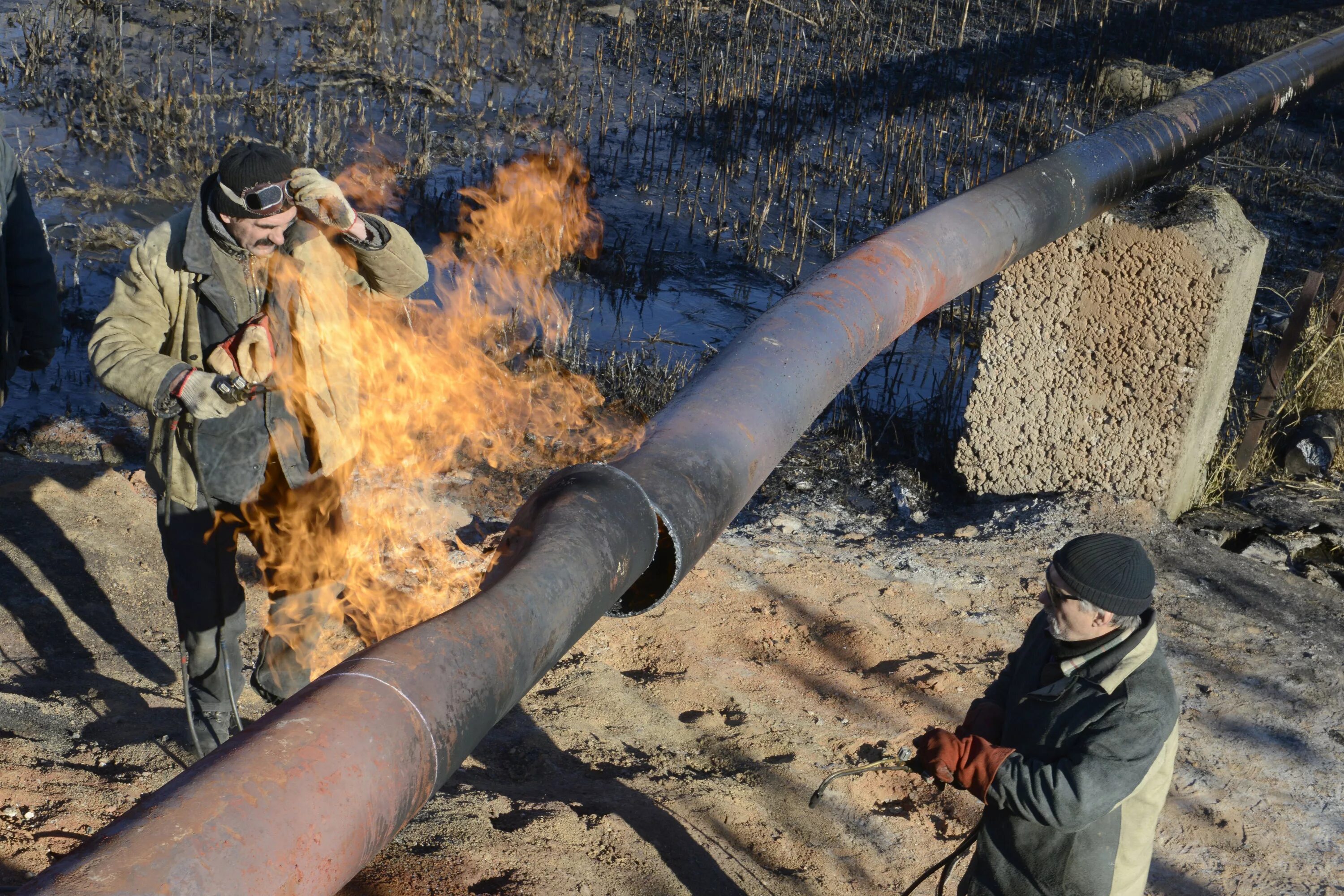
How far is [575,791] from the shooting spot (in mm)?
3605

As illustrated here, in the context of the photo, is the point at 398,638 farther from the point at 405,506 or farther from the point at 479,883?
the point at 405,506

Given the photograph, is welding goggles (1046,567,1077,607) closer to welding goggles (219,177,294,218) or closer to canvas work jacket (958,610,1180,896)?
canvas work jacket (958,610,1180,896)

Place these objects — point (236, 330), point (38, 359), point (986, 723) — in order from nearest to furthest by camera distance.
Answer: point (986, 723) < point (236, 330) < point (38, 359)

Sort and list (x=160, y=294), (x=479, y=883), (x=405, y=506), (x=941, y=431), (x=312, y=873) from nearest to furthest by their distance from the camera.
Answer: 1. (x=312, y=873)
2. (x=479, y=883)
3. (x=160, y=294)
4. (x=405, y=506)
5. (x=941, y=431)

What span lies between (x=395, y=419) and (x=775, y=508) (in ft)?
7.50

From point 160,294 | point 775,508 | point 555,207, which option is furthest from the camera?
point 555,207

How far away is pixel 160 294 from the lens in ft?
10.8

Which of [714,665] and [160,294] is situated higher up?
[160,294]

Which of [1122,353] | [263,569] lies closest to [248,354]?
[263,569]

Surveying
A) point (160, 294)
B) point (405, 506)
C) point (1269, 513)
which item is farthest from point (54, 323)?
point (1269, 513)

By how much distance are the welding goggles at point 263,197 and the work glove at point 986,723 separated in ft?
7.51

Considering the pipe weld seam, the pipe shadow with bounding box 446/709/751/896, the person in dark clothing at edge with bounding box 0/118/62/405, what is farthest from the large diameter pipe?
the person in dark clothing at edge with bounding box 0/118/62/405

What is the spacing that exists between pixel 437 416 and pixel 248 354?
9.63ft

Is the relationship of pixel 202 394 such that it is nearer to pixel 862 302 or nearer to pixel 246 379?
pixel 246 379
